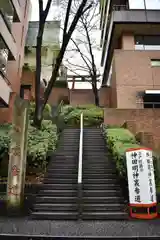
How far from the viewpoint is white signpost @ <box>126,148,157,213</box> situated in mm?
5117

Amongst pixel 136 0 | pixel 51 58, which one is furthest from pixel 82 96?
pixel 136 0

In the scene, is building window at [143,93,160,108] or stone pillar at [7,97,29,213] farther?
building window at [143,93,160,108]

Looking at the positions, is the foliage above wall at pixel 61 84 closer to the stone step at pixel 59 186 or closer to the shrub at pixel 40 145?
the shrub at pixel 40 145

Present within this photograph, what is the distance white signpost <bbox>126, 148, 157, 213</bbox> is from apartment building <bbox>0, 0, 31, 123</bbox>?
884 cm

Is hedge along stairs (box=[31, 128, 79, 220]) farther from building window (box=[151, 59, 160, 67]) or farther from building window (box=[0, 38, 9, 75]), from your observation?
building window (box=[151, 59, 160, 67])

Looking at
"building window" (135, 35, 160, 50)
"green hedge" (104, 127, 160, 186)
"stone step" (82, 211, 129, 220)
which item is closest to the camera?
"stone step" (82, 211, 129, 220)

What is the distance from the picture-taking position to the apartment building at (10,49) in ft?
40.3

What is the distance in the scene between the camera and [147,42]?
1579 centimetres

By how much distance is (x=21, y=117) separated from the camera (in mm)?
→ 6086

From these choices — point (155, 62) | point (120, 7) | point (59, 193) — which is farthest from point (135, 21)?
point (59, 193)

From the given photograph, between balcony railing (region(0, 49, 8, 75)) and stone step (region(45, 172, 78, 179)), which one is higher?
balcony railing (region(0, 49, 8, 75))

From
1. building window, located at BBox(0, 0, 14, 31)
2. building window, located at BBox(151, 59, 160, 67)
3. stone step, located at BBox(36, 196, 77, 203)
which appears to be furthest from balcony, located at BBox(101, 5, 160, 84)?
stone step, located at BBox(36, 196, 77, 203)

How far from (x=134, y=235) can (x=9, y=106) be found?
1161 centimetres

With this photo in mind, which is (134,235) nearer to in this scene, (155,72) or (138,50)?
(155,72)
